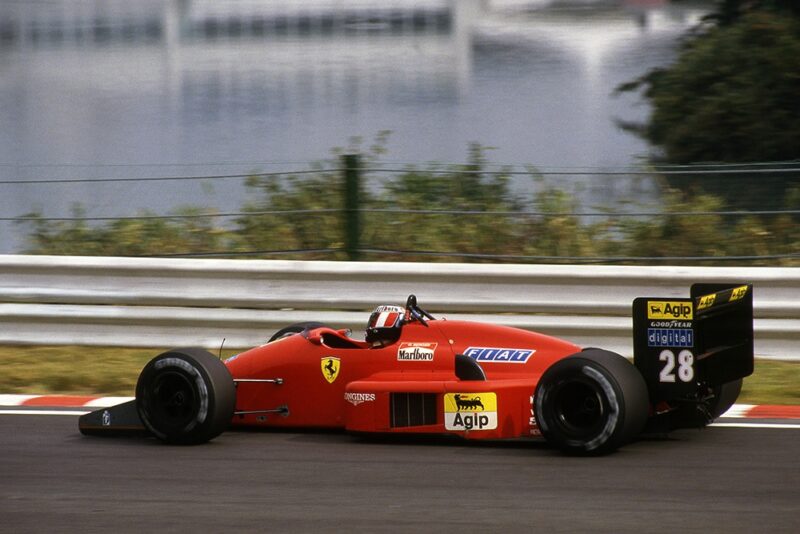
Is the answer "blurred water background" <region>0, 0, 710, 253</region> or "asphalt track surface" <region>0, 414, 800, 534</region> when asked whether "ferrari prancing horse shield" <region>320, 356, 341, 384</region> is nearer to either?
"asphalt track surface" <region>0, 414, 800, 534</region>

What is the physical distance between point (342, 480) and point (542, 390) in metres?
0.98

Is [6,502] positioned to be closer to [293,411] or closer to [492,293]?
[293,411]

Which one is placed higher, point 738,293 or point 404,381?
point 738,293

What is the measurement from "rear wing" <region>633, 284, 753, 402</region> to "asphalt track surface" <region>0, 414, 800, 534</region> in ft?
1.14

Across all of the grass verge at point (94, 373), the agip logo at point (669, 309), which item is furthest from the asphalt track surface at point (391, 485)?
the grass verge at point (94, 373)

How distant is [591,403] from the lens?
5727 mm

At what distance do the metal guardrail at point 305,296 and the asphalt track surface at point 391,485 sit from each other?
2.07m

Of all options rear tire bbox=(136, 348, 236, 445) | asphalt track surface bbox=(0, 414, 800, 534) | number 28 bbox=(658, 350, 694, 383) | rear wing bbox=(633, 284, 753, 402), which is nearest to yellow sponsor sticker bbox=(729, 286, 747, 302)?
rear wing bbox=(633, 284, 753, 402)

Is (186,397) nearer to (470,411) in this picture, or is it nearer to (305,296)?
(470,411)

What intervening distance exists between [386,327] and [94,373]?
2.89 metres

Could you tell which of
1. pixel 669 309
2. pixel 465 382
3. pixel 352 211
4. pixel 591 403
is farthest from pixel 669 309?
pixel 352 211

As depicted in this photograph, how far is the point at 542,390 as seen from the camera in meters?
5.64

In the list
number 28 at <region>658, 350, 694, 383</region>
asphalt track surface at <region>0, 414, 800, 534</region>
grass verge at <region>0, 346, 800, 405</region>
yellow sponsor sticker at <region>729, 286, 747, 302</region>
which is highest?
yellow sponsor sticker at <region>729, 286, 747, 302</region>

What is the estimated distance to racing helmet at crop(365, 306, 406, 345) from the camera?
622 cm
